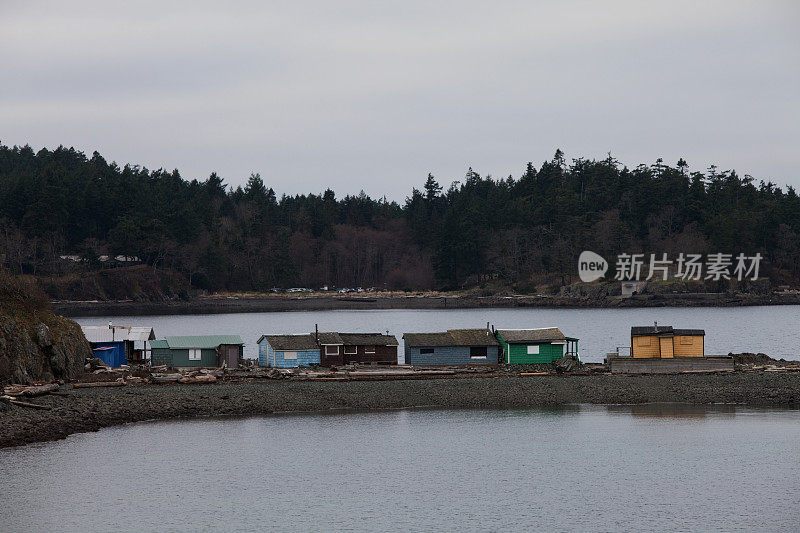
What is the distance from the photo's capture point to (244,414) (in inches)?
1863

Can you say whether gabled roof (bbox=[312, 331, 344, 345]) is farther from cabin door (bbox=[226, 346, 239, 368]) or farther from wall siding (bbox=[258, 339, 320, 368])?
cabin door (bbox=[226, 346, 239, 368])

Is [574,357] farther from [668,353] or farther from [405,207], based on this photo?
[405,207]

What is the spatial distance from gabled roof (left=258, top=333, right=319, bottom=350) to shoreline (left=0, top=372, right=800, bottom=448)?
12.3 feet

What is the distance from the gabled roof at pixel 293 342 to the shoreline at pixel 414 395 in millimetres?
3747

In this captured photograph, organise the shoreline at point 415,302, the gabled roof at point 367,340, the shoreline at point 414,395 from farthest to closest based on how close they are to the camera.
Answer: the shoreline at point 415,302
the gabled roof at point 367,340
the shoreline at point 414,395

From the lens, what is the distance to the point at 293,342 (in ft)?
187

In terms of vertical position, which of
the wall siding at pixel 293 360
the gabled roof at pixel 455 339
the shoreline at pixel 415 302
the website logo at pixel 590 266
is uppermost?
the website logo at pixel 590 266

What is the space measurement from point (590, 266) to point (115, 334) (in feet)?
363

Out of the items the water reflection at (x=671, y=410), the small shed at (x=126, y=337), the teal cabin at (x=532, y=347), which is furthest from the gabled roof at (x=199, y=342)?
the water reflection at (x=671, y=410)

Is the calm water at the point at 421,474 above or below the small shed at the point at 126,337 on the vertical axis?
below

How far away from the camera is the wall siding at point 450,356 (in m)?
57.9

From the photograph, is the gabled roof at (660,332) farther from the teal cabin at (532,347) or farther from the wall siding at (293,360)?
the wall siding at (293,360)

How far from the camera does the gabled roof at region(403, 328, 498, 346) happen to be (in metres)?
57.6

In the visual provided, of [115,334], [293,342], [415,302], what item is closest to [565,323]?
[415,302]
